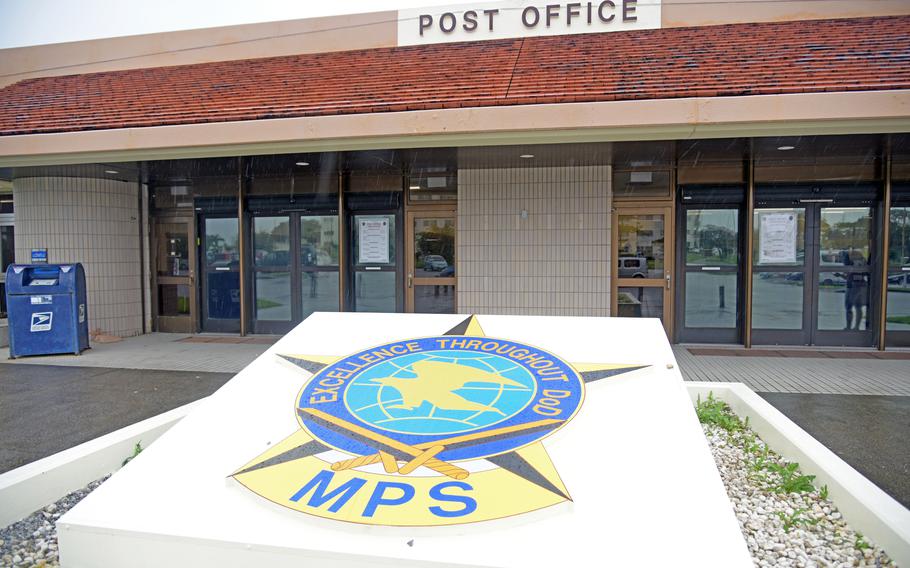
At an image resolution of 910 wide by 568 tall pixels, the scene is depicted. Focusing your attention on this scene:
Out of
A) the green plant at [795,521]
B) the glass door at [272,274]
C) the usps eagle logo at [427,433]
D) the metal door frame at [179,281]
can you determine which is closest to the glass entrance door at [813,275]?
the green plant at [795,521]

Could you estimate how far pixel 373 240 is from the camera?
907 cm

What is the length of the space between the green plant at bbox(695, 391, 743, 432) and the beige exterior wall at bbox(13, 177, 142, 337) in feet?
30.8

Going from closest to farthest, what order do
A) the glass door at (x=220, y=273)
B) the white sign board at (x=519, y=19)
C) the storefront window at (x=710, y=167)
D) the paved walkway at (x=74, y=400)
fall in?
the paved walkway at (x=74, y=400) → the storefront window at (x=710, y=167) → the white sign board at (x=519, y=19) → the glass door at (x=220, y=273)

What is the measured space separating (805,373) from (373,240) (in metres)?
6.46

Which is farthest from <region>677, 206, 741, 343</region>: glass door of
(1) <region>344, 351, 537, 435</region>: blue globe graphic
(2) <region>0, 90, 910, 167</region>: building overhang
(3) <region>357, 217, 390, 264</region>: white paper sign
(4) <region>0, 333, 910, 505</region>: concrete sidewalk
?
(1) <region>344, 351, 537, 435</region>: blue globe graphic

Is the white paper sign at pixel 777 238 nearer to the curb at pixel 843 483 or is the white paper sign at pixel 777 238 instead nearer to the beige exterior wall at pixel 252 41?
the beige exterior wall at pixel 252 41

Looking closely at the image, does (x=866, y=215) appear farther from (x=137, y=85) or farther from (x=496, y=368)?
(x=137, y=85)

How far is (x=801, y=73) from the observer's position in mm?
5883

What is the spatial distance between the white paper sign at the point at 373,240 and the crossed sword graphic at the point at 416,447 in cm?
647

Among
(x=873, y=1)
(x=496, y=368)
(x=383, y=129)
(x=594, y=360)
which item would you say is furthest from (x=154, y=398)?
(x=873, y=1)

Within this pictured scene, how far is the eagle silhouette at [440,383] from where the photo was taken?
283cm

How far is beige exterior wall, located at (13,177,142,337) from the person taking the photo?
8.86m

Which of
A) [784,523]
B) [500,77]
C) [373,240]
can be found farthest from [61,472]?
[373,240]

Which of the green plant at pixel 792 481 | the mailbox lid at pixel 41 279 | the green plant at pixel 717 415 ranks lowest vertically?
the green plant at pixel 792 481
